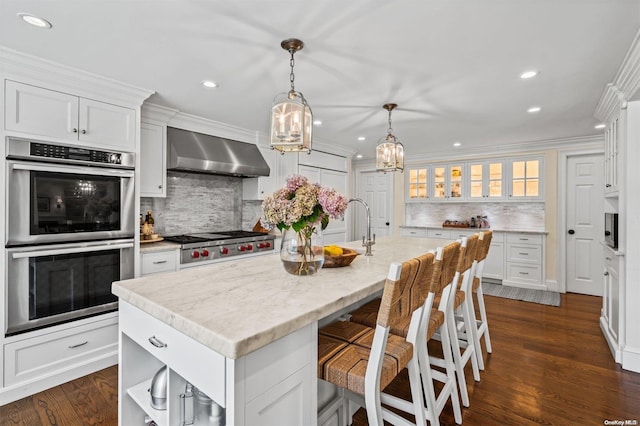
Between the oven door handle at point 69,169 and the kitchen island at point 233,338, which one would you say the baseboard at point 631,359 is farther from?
the oven door handle at point 69,169

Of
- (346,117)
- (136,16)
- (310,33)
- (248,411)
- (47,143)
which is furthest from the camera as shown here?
(346,117)

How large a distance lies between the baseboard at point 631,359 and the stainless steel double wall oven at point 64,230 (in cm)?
410

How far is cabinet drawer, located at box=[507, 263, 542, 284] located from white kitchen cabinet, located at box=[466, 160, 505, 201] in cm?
113

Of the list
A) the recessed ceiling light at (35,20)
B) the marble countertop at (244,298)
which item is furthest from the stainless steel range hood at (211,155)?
the marble countertop at (244,298)

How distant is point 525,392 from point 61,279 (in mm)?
3426

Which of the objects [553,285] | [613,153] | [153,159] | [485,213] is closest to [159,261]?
[153,159]

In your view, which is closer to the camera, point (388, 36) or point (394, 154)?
point (388, 36)

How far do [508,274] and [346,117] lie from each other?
3.72 meters

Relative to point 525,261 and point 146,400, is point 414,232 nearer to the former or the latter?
point 525,261

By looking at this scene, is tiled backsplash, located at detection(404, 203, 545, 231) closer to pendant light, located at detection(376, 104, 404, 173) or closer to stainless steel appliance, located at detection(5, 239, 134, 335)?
pendant light, located at detection(376, 104, 404, 173)

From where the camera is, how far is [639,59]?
6.84 ft

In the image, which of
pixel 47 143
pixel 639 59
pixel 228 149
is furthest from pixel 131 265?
pixel 639 59

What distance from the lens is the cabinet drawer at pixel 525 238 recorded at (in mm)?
4962

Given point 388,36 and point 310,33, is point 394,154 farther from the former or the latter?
point 310,33
